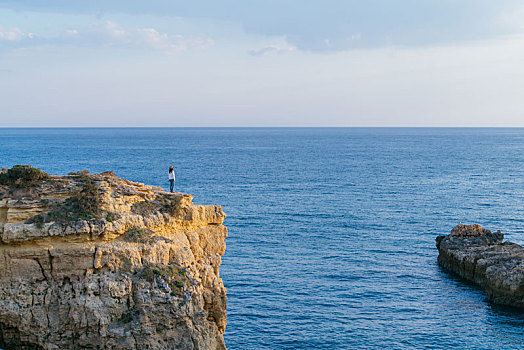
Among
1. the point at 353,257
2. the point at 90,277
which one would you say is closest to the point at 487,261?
the point at 353,257

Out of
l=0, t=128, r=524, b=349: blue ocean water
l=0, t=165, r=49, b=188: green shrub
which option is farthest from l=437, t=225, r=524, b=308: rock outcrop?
l=0, t=165, r=49, b=188: green shrub

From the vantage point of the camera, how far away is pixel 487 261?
50094 mm

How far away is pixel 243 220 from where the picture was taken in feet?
238

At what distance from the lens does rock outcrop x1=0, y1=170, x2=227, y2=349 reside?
78.2ft

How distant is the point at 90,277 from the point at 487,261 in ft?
126

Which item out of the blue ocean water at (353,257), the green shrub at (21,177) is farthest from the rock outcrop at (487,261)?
the green shrub at (21,177)

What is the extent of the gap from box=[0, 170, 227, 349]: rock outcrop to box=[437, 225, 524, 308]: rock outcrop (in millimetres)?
29469

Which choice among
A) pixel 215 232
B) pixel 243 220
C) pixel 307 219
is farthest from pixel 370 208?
pixel 215 232

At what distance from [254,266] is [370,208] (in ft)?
117

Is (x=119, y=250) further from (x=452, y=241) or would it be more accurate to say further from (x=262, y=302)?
(x=452, y=241)

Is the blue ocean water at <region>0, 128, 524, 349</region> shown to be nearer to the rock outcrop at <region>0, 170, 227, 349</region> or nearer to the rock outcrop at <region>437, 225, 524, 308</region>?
the rock outcrop at <region>437, 225, 524, 308</region>

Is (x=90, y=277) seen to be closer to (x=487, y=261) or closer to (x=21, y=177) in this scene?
(x=21, y=177)

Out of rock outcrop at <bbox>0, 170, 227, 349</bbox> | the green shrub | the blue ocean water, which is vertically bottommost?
the blue ocean water

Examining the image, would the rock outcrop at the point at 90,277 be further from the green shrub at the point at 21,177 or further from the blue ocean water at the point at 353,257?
the blue ocean water at the point at 353,257
